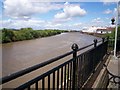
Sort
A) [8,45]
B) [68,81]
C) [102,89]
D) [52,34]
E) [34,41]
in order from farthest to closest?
[52,34] < [34,41] < [8,45] < [102,89] < [68,81]

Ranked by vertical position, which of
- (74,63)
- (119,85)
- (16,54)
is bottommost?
(16,54)

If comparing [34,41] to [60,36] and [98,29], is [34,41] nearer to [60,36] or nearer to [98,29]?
[60,36]

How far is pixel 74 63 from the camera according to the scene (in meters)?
2.10

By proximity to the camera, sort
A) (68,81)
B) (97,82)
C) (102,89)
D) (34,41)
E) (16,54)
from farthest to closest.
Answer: (34,41), (16,54), (102,89), (97,82), (68,81)

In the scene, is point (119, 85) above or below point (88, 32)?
below

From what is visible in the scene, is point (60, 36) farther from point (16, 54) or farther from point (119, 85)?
point (119, 85)

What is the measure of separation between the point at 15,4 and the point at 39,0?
1.56ft

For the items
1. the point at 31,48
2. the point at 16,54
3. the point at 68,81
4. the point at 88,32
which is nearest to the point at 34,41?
the point at 31,48

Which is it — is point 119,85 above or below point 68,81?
below

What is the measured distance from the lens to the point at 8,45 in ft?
58.2

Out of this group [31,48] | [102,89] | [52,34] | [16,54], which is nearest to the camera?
[102,89]

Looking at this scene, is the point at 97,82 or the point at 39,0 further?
the point at 39,0

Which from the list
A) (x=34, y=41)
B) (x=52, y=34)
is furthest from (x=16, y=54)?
(x=52, y=34)

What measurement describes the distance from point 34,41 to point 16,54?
6.13 meters
